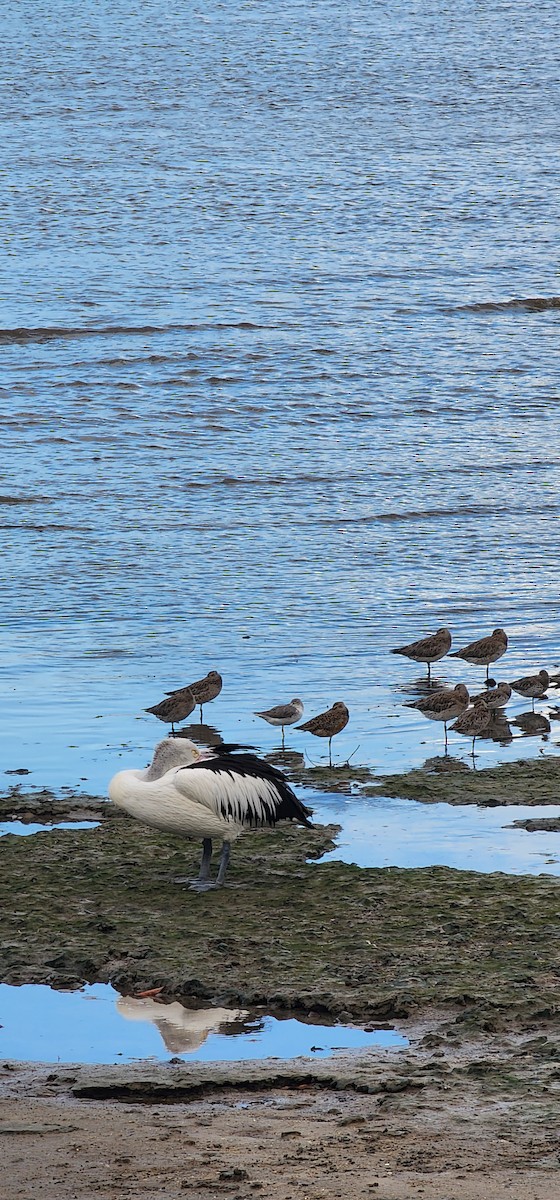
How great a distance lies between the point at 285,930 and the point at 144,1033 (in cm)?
114

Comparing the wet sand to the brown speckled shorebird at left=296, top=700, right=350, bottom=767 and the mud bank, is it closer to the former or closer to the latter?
the mud bank

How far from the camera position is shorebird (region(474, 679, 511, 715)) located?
11.9 m

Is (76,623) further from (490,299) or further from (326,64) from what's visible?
(326,64)

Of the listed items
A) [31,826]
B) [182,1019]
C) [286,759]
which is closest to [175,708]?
[286,759]

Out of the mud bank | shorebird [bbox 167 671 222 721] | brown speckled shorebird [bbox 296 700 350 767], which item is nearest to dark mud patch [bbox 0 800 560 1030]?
the mud bank

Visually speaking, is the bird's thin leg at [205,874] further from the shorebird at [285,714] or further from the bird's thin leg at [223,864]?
the shorebird at [285,714]

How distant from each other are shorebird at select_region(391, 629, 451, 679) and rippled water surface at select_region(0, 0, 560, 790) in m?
0.23

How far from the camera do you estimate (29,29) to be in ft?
152

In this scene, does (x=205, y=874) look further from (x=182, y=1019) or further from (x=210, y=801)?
(x=182, y=1019)

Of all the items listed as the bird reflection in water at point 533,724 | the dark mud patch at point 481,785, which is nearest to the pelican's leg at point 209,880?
the dark mud patch at point 481,785

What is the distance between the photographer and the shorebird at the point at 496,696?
1194 centimetres

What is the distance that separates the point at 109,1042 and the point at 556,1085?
1.80 metres

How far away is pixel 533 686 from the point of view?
39.8 ft

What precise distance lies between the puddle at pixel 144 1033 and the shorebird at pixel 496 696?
509 centimetres
